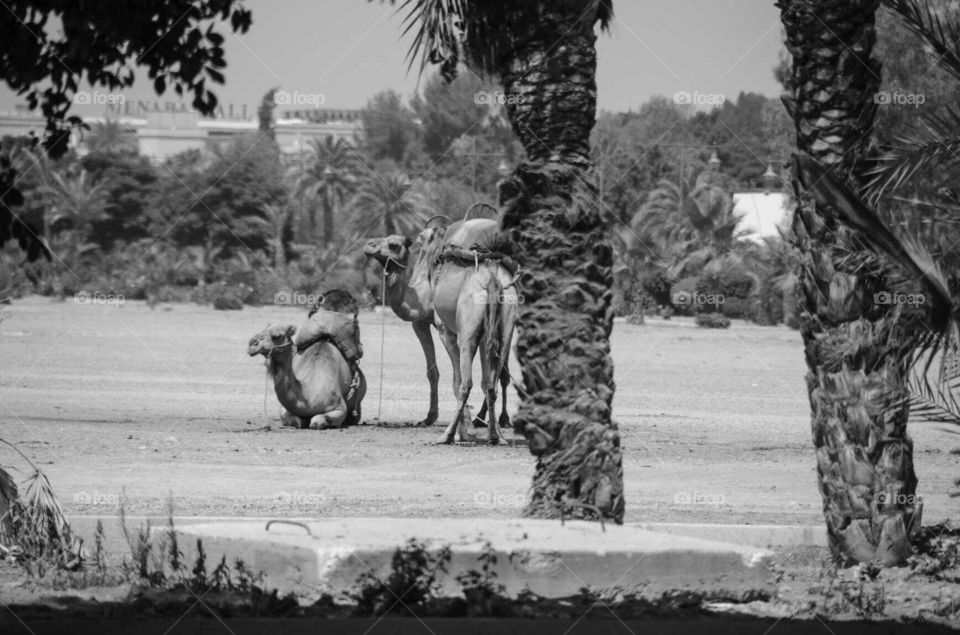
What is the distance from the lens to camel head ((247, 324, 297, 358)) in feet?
59.7

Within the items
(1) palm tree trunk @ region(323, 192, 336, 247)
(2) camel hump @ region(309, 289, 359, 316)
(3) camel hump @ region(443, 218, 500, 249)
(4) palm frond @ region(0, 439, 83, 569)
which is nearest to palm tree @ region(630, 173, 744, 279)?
(1) palm tree trunk @ region(323, 192, 336, 247)

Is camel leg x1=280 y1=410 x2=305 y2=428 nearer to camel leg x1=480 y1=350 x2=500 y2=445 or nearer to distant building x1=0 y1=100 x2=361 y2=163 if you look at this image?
camel leg x1=480 y1=350 x2=500 y2=445

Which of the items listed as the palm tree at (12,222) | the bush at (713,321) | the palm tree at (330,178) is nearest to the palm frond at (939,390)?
→ the palm tree at (12,222)

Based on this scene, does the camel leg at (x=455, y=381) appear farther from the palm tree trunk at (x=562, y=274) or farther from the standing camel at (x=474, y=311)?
the palm tree trunk at (x=562, y=274)

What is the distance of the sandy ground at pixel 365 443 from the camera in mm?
13211

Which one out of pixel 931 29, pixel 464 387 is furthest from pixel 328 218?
pixel 931 29

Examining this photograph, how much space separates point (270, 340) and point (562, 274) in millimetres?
9185

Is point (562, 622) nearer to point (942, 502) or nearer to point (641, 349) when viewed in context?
point (942, 502)

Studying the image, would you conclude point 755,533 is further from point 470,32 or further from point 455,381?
point 455,381

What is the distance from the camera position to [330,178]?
283 feet

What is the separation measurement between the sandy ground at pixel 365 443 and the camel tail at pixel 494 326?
3.27 feet

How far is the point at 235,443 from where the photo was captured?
1727 cm

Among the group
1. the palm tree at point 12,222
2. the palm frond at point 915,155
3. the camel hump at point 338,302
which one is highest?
the palm frond at point 915,155

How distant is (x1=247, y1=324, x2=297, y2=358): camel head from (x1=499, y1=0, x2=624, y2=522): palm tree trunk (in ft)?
29.0
